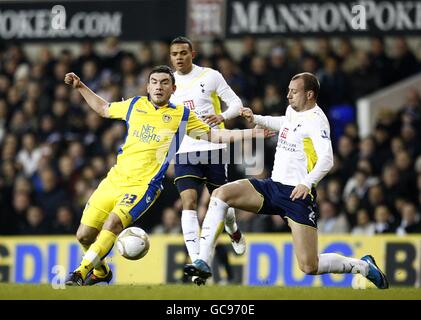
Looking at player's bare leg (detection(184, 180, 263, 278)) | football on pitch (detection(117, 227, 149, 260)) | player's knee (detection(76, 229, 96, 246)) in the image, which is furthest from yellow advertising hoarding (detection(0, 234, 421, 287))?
player's bare leg (detection(184, 180, 263, 278))

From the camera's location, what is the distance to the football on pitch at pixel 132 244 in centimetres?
1189

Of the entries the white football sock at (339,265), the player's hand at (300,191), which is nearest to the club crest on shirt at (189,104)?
the player's hand at (300,191)

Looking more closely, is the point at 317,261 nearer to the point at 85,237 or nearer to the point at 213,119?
the point at 213,119

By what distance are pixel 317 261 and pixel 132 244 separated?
1.84 metres

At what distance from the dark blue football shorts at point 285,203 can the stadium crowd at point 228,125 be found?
5.14 m

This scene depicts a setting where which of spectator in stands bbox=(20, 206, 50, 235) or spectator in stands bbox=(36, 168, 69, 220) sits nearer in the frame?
spectator in stands bbox=(20, 206, 50, 235)

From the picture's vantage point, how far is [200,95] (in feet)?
43.1

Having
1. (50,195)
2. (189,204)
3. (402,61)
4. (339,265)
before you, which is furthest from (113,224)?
(402,61)

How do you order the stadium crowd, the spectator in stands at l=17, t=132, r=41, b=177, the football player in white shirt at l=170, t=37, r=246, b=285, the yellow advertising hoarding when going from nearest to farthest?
the football player in white shirt at l=170, t=37, r=246, b=285 < the yellow advertising hoarding < the stadium crowd < the spectator in stands at l=17, t=132, r=41, b=177

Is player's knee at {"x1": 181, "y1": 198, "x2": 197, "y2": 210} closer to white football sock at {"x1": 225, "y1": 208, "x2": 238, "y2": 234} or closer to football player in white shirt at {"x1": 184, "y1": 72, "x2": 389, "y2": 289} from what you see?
white football sock at {"x1": 225, "y1": 208, "x2": 238, "y2": 234}

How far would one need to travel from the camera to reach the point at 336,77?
18.6 metres

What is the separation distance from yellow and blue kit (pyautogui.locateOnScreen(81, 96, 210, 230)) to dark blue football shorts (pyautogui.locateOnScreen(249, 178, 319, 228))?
0.97 metres

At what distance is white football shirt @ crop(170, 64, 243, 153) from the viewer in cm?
1311

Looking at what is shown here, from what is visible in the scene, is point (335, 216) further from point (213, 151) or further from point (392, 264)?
point (213, 151)
